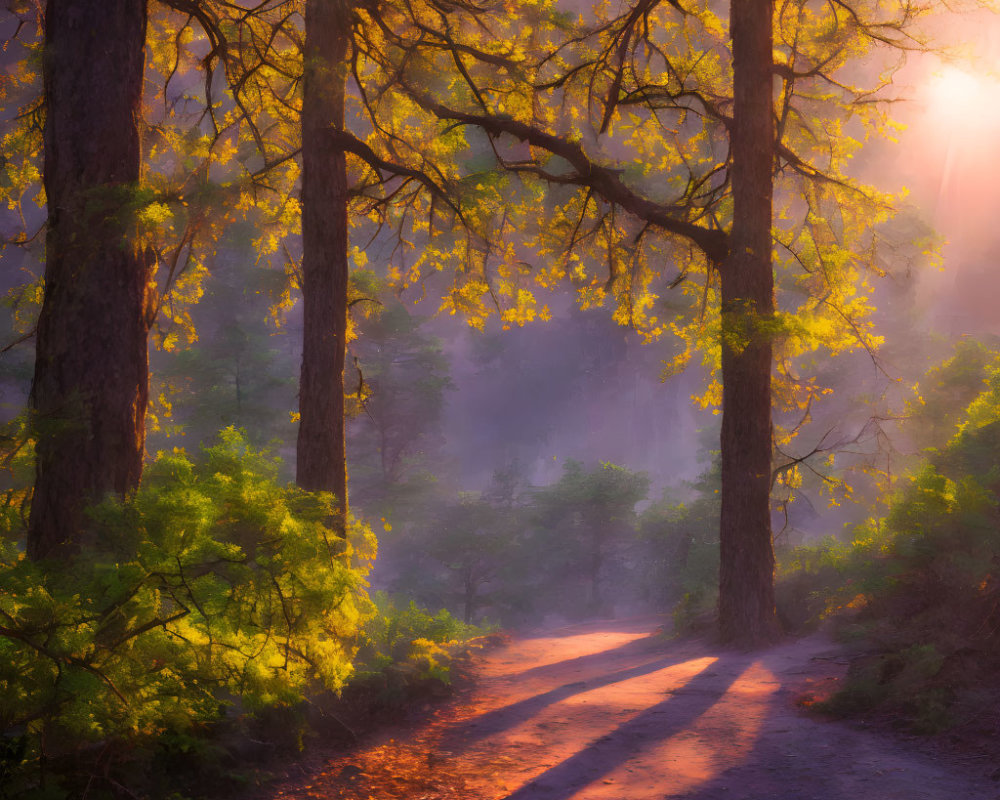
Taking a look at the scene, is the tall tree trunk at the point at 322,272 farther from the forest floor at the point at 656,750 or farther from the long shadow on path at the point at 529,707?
the forest floor at the point at 656,750

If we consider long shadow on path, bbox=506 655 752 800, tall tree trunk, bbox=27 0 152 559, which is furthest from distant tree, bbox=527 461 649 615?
tall tree trunk, bbox=27 0 152 559

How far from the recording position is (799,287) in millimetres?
12156

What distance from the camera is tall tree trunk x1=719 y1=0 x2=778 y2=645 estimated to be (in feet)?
33.3

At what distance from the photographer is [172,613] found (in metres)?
3.98

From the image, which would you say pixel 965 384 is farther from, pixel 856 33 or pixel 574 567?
pixel 574 567

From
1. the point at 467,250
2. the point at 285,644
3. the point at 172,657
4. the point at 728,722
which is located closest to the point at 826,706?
the point at 728,722

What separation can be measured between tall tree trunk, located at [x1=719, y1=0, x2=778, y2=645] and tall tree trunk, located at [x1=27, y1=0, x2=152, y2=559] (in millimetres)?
7881

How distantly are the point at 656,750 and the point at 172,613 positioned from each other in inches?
160

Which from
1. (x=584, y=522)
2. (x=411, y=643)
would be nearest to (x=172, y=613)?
(x=411, y=643)

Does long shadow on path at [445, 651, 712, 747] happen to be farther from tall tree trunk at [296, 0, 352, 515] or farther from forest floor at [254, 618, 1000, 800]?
tall tree trunk at [296, 0, 352, 515]

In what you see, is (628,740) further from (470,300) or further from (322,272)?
(470,300)

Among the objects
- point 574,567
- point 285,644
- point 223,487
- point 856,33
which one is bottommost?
point 574,567

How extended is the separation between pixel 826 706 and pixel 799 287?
8.05 meters

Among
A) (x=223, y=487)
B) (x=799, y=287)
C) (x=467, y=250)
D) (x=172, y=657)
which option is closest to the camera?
(x=172, y=657)
